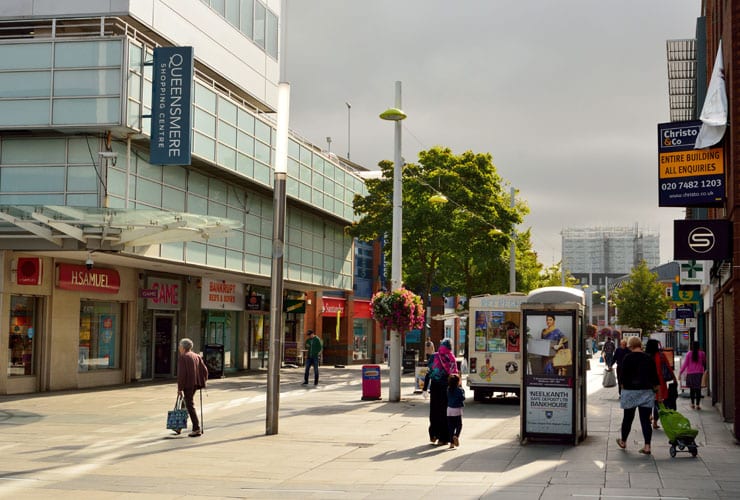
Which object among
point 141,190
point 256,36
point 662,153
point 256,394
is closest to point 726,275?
point 662,153

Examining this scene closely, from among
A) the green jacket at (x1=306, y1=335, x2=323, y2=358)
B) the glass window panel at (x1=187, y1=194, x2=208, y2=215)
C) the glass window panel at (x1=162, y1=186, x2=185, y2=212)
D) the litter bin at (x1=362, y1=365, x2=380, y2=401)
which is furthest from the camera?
the green jacket at (x1=306, y1=335, x2=323, y2=358)

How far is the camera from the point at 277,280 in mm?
16578

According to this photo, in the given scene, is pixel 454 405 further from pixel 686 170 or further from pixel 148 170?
pixel 148 170

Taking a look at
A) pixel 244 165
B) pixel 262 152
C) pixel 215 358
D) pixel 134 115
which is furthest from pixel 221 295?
pixel 134 115

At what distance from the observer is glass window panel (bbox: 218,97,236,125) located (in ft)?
98.0

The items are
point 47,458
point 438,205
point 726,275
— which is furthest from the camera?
point 438,205

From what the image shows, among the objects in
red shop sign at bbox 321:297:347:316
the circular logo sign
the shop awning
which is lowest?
red shop sign at bbox 321:297:347:316

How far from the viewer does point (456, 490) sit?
10406mm

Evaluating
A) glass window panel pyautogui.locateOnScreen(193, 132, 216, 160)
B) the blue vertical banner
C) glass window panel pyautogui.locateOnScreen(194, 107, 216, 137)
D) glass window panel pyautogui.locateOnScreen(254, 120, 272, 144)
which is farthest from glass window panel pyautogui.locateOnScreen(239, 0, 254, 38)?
the blue vertical banner

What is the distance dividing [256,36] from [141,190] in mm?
11454

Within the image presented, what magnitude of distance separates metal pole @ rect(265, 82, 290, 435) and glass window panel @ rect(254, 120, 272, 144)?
647 inches

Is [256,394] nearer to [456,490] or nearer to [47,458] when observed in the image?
[47,458]

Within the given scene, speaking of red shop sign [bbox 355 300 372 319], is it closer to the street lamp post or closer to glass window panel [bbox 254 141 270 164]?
glass window panel [bbox 254 141 270 164]

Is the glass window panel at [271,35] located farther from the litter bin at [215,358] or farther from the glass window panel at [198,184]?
the litter bin at [215,358]
